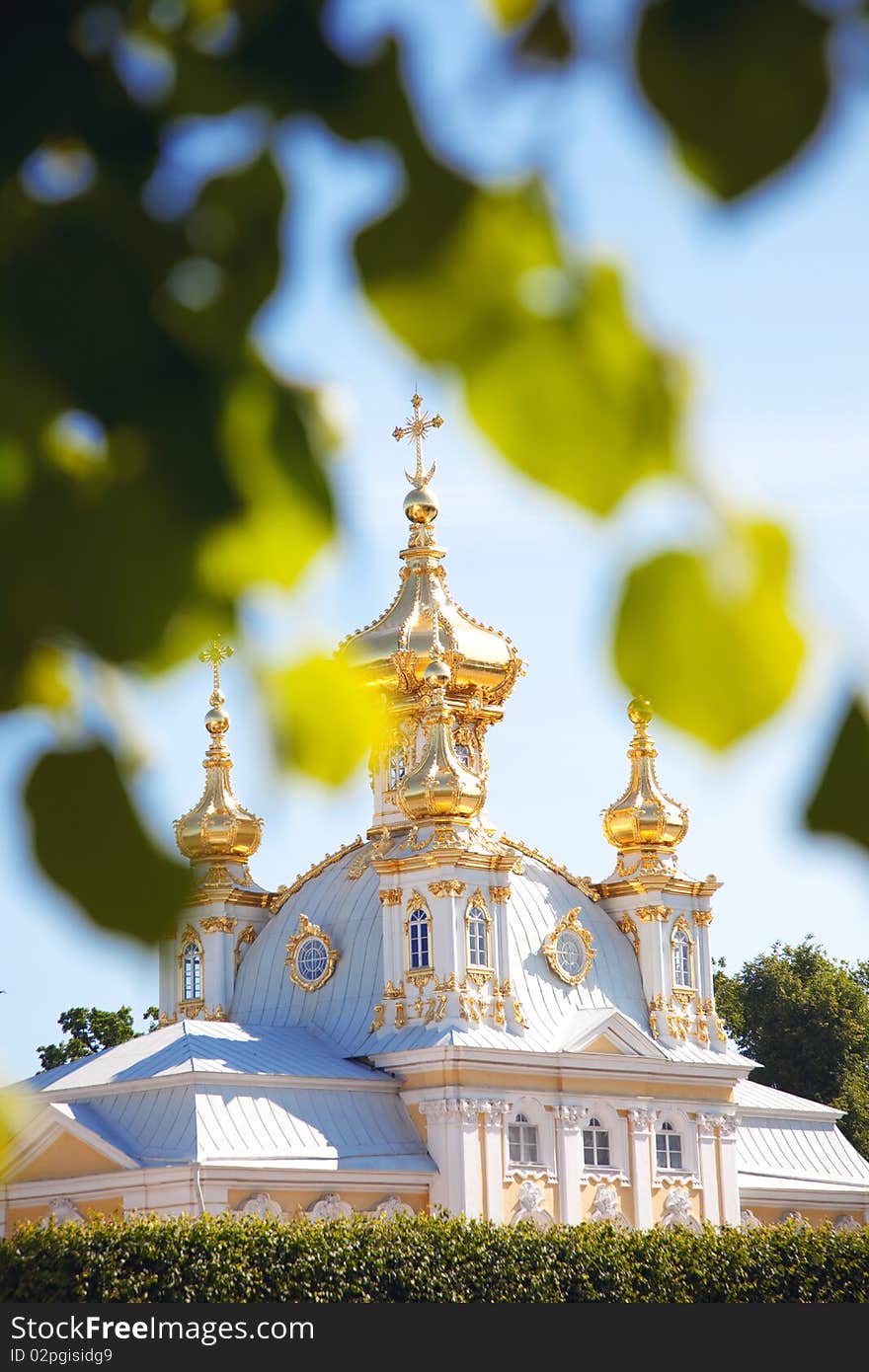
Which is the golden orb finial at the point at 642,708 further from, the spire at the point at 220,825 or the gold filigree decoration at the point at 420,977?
the spire at the point at 220,825

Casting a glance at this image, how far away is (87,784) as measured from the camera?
1.60 m

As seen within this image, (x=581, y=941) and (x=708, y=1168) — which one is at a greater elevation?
(x=581, y=941)

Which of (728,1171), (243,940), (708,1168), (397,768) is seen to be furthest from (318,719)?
(397,768)

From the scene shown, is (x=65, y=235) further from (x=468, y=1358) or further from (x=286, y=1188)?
(x=286, y=1188)

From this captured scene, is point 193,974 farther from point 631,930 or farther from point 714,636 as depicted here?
point 714,636

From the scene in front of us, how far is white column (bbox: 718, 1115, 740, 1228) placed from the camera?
33.8 meters

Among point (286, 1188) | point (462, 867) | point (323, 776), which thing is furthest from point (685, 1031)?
point (323, 776)

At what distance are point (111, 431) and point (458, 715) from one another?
121 feet

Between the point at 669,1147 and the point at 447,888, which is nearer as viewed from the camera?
the point at 447,888

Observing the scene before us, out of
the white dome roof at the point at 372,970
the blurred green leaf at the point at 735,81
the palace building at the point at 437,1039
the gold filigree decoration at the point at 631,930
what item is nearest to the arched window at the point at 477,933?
the palace building at the point at 437,1039

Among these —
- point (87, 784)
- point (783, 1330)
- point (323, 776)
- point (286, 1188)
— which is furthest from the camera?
point (286, 1188)

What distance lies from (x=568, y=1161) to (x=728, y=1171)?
426 cm

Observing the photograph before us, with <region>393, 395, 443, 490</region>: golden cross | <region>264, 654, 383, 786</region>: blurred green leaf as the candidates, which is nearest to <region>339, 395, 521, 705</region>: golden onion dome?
<region>393, 395, 443, 490</region>: golden cross

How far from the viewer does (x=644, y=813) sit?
35781 mm
